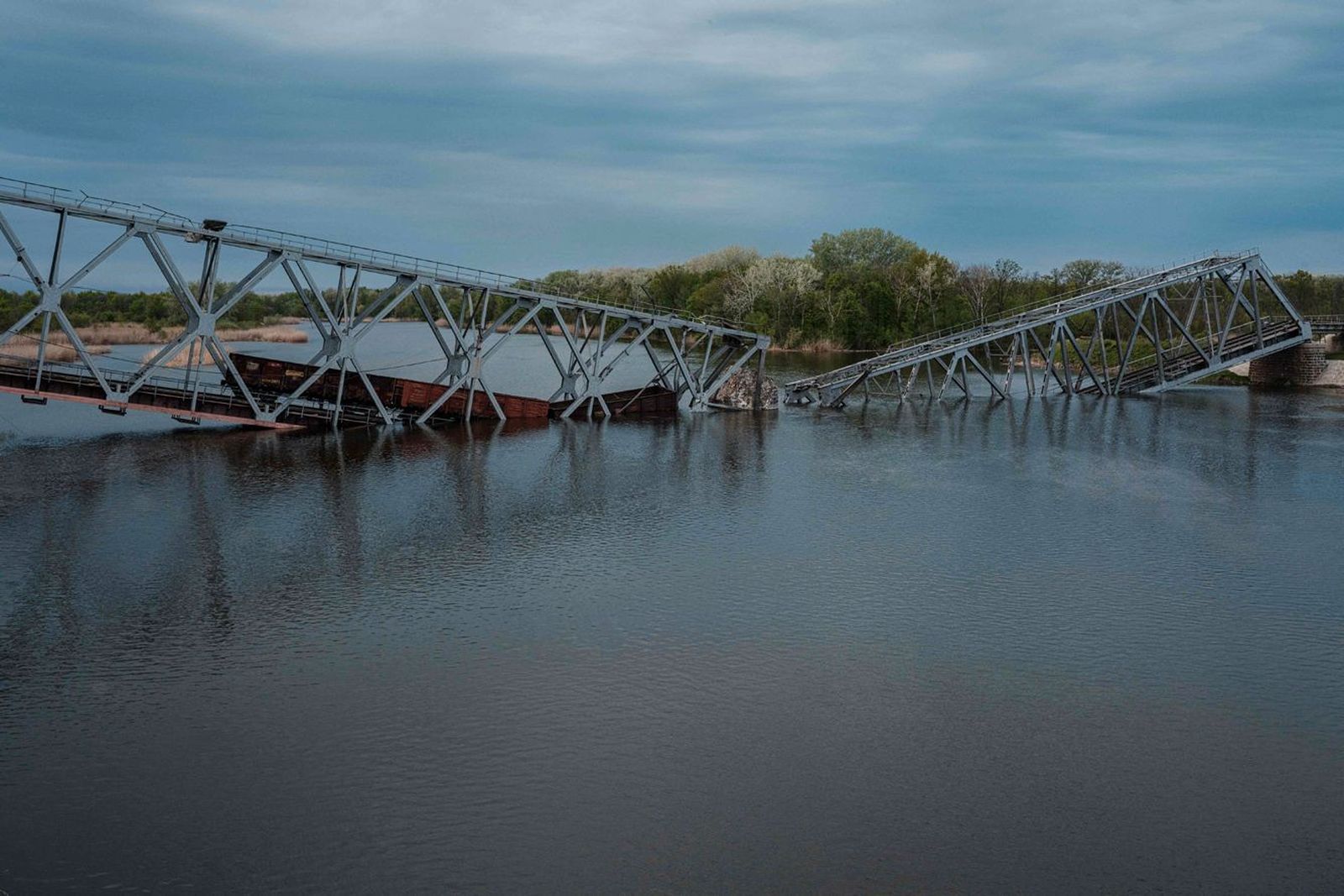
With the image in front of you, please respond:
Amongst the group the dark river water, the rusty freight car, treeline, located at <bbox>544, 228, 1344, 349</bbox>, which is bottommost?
the dark river water

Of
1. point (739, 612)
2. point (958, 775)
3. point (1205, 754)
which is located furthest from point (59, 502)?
point (1205, 754)

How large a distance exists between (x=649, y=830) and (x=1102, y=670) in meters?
10.0

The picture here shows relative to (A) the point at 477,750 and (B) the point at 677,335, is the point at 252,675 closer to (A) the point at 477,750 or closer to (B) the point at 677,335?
(A) the point at 477,750

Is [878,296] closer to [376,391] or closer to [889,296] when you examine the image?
[889,296]

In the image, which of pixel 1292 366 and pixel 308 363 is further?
pixel 1292 366

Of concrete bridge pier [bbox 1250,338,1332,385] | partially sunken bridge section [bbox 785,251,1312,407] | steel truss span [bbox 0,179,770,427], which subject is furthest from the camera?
concrete bridge pier [bbox 1250,338,1332,385]

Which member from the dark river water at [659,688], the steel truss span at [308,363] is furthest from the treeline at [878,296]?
the dark river water at [659,688]

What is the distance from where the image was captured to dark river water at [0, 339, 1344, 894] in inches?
543

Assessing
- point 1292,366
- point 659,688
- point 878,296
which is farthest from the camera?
point 878,296

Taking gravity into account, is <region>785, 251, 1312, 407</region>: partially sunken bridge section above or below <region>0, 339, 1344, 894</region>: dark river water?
above

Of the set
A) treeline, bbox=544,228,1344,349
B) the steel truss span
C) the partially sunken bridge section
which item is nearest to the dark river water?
the steel truss span

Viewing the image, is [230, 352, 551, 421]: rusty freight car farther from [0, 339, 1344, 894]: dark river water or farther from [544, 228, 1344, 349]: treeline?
[544, 228, 1344, 349]: treeline

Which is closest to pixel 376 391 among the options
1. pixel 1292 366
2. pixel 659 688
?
pixel 659 688

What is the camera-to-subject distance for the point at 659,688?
18844 mm
